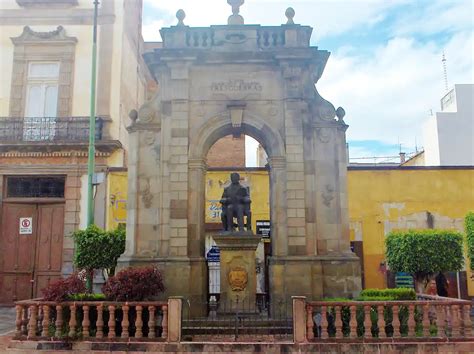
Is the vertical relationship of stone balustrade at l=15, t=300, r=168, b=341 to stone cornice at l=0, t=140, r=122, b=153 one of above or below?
below

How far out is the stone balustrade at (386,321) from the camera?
940 cm

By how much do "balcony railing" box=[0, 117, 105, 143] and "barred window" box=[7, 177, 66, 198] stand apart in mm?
1598

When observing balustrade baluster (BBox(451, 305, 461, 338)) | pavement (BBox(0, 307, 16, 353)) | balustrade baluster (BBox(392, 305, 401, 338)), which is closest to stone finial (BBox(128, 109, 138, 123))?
pavement (BBox(0, 307, 16, 353))

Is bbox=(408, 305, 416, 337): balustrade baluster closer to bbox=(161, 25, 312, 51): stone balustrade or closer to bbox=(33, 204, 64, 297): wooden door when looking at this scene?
bbox=(161, 25, 312, 51): stone balustrade

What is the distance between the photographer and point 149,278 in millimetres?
10688

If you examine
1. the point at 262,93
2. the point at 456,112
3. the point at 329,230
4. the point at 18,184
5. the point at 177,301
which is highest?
the point at 456,112

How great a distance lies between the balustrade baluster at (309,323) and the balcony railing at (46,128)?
12615mm

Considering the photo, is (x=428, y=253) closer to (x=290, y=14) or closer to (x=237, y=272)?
(x=237, y=272)

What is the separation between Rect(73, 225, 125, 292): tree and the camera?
13.7 meters

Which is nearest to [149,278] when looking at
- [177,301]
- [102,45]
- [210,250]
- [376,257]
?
[177,301]

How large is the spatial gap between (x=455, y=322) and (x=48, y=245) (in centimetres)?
1473

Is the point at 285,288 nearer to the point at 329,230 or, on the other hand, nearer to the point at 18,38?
the point at 329,230

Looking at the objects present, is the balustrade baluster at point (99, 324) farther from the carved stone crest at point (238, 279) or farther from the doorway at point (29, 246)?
the doorway at point (29, 246)

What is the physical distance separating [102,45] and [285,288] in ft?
45.4
